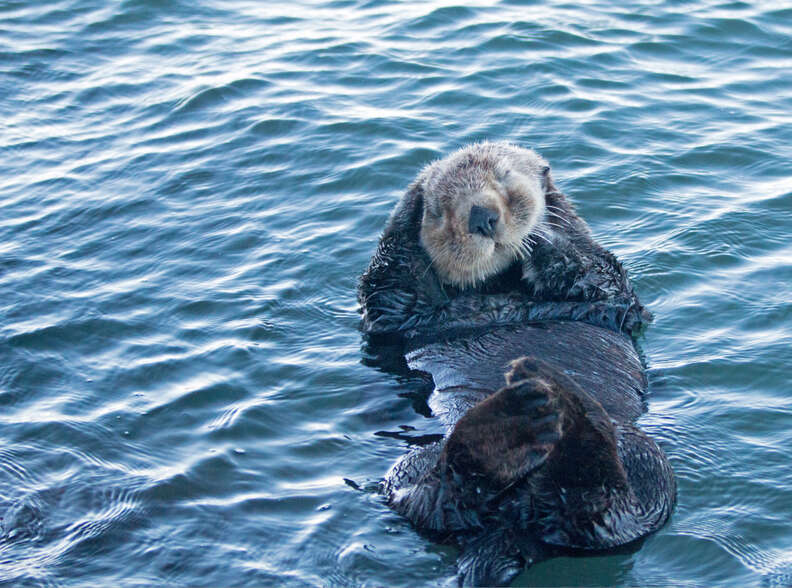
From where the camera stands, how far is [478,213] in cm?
430

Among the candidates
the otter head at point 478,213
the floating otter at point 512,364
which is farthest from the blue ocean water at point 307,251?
the otter head at point 478,213

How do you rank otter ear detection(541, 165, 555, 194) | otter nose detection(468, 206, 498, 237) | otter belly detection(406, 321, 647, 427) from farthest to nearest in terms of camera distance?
otter ear detection(541, 165, 555, 194) → otter nose detection(468, 206, 498, 237) → otter belly detection(406, 321, 647, 427)

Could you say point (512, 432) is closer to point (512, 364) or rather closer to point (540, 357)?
point (512, 364)

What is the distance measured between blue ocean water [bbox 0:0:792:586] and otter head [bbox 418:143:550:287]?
63 centimetres

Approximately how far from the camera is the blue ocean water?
354cm

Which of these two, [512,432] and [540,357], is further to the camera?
[540,357]

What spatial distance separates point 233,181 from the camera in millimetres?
6934

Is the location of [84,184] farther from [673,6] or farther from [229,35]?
[673,6]

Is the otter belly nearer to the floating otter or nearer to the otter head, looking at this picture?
the floating otter

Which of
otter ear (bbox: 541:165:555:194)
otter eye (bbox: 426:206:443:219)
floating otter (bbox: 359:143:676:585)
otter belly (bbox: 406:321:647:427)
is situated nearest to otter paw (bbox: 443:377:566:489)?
floating otter (bbox: 359:143:676:585)

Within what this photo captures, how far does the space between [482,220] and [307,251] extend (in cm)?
193

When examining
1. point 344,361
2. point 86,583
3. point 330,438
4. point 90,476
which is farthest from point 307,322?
point 86,583

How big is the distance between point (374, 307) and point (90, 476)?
1.53m

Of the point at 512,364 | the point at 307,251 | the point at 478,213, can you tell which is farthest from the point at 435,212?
the point at 307,251
